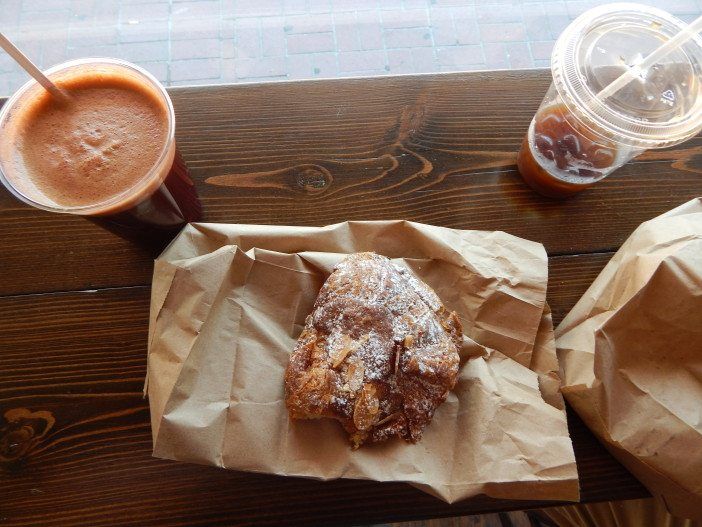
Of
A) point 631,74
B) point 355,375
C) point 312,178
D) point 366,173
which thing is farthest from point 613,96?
point 355,375

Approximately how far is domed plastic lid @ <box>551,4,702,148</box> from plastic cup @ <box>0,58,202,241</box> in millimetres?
788

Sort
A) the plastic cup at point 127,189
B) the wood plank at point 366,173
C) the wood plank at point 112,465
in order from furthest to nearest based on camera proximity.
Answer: the wood plank at point 366,173
the wood plank at point 112,465
the plastic cup at point 127,189

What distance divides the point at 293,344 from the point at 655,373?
0.70 meters

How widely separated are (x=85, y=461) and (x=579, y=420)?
1.02 meters

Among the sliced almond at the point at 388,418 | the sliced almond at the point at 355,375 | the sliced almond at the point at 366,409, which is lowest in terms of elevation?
the sliced almond at the point at 388,418

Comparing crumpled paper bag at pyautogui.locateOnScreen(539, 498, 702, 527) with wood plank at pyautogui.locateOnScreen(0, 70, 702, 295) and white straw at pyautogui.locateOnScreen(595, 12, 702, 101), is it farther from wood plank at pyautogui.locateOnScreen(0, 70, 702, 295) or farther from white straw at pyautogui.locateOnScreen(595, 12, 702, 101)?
white straw at pyautogui.locateOnScreen(595, 12, 702, 101)

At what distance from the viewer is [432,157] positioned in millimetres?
1316

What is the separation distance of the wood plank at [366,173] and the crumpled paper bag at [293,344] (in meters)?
0.12

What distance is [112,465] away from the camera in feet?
3.61

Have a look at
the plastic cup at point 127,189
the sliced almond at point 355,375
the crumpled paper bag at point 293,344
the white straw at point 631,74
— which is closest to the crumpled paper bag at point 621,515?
the crumpled paper bag at point 293,344

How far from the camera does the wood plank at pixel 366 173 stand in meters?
1.23

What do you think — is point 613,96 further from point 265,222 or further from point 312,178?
point 265,222

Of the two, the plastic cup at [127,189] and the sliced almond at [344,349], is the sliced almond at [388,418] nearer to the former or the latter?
the sliced almond at [344,349]

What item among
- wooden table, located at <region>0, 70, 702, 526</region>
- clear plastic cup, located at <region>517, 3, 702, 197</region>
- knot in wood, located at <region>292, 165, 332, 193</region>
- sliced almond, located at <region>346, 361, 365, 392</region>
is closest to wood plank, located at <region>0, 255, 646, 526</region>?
wooden table, located at <region>0, 70, 702, 526</region>
